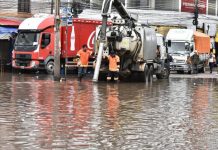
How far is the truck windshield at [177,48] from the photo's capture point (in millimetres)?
39812

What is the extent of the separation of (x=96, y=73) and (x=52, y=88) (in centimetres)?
410

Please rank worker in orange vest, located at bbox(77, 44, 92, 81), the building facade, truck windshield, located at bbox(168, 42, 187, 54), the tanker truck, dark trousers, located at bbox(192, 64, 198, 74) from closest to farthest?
the tanker truck, worker in orange vest, located at bbox(77, 44, 92, 81), truck windshield, located at bbox(168, 42, 187, 54), dark trousers, located at bbox(192, 64, 198, 74), the building facade

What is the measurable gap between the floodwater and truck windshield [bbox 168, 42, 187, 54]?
65.3ft

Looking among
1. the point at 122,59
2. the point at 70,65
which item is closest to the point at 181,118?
the point at 122,59

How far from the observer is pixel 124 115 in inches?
531

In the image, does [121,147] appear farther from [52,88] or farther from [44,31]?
[44,31]

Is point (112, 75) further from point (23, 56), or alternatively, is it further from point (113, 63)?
point (23, 56)

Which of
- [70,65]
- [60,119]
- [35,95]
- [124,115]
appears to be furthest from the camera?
[70,65]

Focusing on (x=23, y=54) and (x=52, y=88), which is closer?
(x=52, y=88)

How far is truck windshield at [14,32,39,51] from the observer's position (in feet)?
105

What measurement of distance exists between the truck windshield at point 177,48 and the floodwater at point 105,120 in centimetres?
1990

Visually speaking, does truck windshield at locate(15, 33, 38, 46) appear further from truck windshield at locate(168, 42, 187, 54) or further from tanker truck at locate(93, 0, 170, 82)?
truck windshield at locate(168, 42, 187, 54)

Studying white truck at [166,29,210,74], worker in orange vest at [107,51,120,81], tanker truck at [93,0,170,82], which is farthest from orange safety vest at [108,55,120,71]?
white truck at [166,29,210,74]

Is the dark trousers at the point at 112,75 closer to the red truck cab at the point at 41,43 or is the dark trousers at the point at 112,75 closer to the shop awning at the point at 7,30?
the red truck cab at the point at 41,43
